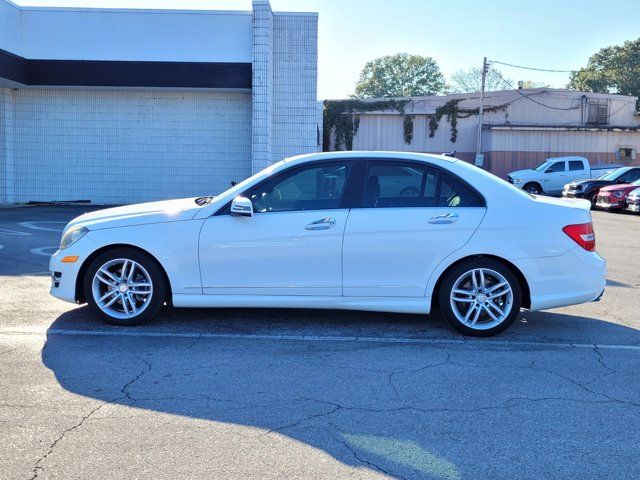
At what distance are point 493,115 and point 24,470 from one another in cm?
3795

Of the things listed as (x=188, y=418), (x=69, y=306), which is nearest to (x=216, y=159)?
(x=69, y=306)

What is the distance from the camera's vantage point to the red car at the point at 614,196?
915 inches

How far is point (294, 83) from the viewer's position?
1930 cm

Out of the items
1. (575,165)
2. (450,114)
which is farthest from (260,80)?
(450,114)

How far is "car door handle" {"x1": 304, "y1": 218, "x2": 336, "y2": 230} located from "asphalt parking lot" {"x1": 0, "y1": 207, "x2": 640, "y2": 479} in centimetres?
99

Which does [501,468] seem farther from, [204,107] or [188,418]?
[204,107]

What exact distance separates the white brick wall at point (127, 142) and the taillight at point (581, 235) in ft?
48.2

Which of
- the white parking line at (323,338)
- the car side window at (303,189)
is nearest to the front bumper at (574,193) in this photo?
the white parking line at (323,338)

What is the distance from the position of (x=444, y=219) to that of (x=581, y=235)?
4.12 ft

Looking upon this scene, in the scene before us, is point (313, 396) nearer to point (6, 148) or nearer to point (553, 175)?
point (6, 148)

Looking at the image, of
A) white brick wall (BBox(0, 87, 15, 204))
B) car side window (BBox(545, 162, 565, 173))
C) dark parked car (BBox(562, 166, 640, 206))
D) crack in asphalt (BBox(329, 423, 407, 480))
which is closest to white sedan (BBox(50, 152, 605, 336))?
crack in asphalt (BBox(329, 423, 407, 480))

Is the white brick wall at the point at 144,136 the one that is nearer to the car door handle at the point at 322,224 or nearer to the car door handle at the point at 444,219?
the car door handle at the point at 322,224

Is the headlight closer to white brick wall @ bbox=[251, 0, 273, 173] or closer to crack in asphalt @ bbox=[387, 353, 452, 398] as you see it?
crack in asphalt @ bbox=[387, 353, 452, 398]

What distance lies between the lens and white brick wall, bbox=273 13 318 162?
751 inches
